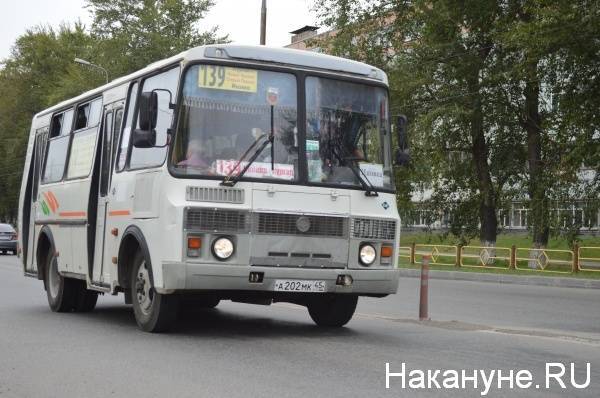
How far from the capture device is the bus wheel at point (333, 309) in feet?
38.4

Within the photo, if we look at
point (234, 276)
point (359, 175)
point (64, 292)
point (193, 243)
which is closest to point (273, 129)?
point (359, 175)

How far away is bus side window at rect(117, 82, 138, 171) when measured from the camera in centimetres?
1152

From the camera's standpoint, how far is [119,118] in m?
12.0

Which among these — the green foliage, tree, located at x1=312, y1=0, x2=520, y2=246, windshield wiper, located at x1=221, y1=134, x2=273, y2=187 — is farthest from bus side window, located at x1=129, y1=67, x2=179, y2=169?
tree, located at x1=312, y1=0, x2=520, y2=246

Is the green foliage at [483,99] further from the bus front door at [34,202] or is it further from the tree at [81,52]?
the tree at [81,52]

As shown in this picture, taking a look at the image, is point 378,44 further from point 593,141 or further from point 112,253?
point 112,253

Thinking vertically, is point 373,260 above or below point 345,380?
above

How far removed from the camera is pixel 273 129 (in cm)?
1032

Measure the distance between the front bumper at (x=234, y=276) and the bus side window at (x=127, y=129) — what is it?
6.87 ft

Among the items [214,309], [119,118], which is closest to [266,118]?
[119,118]

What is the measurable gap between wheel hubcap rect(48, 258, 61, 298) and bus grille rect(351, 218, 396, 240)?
5.27m

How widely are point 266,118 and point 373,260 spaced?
6.28 feet

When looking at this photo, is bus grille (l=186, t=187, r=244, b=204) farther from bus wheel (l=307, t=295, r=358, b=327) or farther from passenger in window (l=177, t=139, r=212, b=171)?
bus wheel (l=307, t=295, r=358, b=327)

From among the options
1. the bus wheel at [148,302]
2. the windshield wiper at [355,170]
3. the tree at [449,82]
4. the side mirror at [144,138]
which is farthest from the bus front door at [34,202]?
the tree at [449,82]
